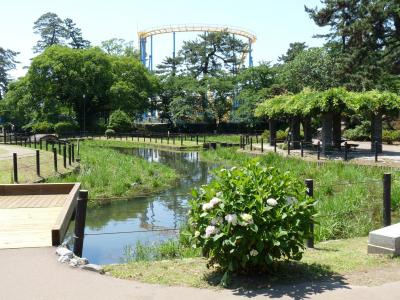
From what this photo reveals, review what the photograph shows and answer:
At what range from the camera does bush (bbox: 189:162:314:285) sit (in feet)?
17.7

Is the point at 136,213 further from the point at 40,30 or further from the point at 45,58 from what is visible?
the point at 40,30

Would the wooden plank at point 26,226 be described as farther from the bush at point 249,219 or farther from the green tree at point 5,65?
the green tree at point 5,65

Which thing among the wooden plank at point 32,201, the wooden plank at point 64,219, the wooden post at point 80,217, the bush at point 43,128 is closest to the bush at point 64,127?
the bush at point 43,128

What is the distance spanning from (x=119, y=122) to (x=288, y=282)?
156ft

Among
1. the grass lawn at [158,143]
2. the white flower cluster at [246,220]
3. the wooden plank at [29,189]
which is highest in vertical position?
the white flower cluster at [246,220]

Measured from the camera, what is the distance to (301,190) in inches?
231

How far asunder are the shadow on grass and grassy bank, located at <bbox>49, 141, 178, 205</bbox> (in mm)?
8034

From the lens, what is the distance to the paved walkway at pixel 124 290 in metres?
5.14

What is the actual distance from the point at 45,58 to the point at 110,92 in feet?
25.0

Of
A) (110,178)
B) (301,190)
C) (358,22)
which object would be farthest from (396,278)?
(358,22)

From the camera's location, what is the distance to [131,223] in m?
12.7

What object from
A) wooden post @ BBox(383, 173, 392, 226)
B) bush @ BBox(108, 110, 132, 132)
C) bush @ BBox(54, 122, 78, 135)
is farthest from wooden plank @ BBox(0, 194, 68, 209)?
bush @ BBox(108, 110, 132, 132)

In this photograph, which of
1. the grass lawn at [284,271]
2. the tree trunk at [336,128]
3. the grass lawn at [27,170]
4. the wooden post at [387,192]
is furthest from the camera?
the tree trunk at [336,128]

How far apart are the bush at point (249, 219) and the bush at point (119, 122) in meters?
46.6
